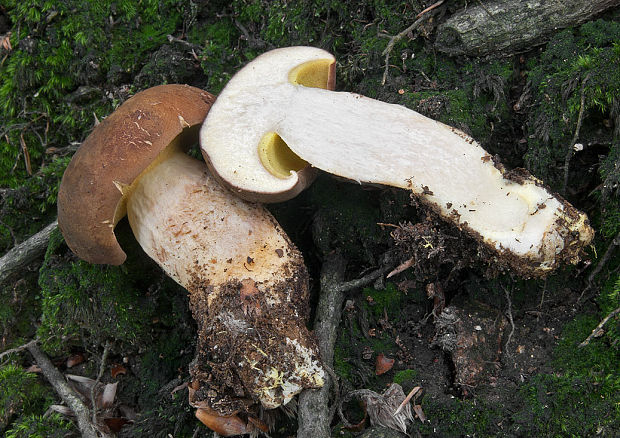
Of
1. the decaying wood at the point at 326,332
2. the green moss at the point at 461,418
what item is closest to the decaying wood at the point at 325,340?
the decaying wood at the point at 326,332

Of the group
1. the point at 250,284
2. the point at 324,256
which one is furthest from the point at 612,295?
the point at 250,284

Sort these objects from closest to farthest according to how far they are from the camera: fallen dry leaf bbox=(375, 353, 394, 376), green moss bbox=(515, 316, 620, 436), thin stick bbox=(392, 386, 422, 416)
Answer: green moss bbox=(515, 316, 620, 436), thin stick bbox=(392, 386, 422, 416), fallen dry leaf bbox=(375, 353, 394, 376)

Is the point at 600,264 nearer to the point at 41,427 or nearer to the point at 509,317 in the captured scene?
the point at 509,317

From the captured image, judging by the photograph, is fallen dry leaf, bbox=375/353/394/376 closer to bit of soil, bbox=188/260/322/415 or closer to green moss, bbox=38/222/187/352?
bit of soil, bbox=188/260/322/415

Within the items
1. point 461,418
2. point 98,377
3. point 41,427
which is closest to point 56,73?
point 98,377

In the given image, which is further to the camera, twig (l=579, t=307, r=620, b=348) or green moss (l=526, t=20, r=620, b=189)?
green moss (l=526, t=20, r=620, b=189)

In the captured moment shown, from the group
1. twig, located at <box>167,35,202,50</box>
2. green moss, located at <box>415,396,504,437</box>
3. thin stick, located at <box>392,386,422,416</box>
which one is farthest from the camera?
twig, located at <box>167,35,202,50</box>

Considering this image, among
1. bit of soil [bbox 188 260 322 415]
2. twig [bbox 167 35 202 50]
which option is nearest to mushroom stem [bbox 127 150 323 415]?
bit of soil [bbox 188 260 322 415]
